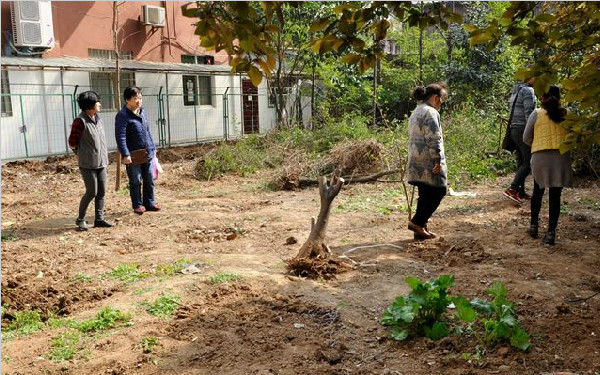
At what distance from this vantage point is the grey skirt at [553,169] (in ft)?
19.4

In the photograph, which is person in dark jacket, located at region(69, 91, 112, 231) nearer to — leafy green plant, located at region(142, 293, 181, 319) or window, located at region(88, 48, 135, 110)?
leafy green plant, located at region(142, 293, 181, 319)

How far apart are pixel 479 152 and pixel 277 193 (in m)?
4.29

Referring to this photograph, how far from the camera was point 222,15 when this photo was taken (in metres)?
2.38

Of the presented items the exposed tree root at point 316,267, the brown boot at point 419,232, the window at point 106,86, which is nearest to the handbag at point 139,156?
the exposed tree root at point 316,267

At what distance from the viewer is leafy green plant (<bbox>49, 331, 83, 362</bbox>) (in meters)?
3.78

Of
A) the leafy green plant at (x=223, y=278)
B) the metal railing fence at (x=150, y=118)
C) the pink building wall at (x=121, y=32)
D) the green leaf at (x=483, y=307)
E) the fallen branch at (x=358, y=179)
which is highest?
the pink building wall at (x=121, y=32)

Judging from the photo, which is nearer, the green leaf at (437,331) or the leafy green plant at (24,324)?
the green leaf at (437,331)

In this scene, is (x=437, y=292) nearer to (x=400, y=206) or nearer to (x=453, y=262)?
(x=453, y=262)

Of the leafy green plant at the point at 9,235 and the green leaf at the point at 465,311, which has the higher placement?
the green leaf at the point at 465,311

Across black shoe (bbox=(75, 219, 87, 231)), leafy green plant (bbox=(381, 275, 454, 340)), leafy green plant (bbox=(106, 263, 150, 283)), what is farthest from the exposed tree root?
black shoe (bbox=(75, 219, 87, 231))

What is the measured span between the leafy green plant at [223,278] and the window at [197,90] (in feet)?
47.9

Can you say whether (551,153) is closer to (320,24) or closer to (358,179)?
(320,24)

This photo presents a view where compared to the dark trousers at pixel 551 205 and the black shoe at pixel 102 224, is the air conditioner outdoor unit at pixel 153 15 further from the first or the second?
the dark trousers at pixel 551 205

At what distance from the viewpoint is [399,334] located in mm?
3949
